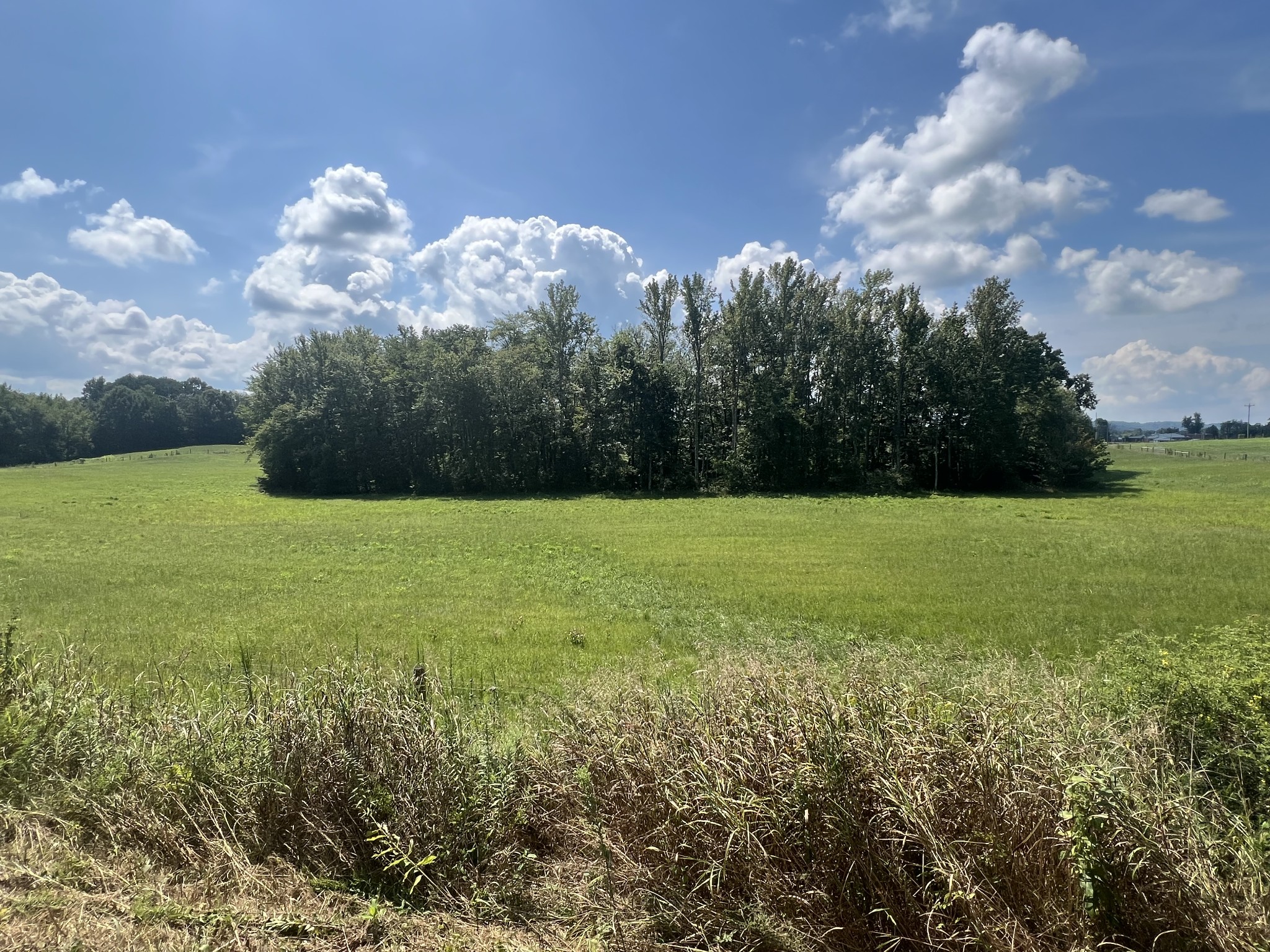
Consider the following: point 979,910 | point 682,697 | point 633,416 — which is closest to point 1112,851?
point 979,910

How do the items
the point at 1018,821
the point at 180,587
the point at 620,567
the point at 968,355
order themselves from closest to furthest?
the point at 1018,821 → the point at 180,587 → the point at 620,567 → the point at 968,355

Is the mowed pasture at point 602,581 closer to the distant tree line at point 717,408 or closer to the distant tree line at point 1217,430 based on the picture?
the distant tree line at point 717,408

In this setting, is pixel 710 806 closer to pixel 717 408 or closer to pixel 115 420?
pixel 717 408

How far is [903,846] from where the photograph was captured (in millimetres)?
2713

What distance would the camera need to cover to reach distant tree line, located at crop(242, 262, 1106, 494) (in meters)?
38.2

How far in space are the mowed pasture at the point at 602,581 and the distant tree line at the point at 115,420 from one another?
6441cm

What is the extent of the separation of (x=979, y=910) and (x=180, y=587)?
14.8 metres

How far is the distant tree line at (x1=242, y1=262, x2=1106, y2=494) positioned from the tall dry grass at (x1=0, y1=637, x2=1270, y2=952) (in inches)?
1355

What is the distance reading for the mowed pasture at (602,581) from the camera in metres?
8.67

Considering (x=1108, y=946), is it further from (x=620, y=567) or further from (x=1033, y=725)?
(x=620, y=567)

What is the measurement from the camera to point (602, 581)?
515 inches

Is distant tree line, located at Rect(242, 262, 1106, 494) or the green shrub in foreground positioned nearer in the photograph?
the green shrub in foreground

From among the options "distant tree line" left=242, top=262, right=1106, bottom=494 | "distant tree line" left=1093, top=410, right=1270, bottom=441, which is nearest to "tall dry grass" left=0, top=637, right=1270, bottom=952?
"distant tree line" left=242, top=262, right=1106, bottom=494

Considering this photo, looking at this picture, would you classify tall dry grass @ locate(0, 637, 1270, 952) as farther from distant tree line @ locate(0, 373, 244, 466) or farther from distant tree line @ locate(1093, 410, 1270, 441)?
distant tree line @ locate(1093, 410, 1270, 441)
